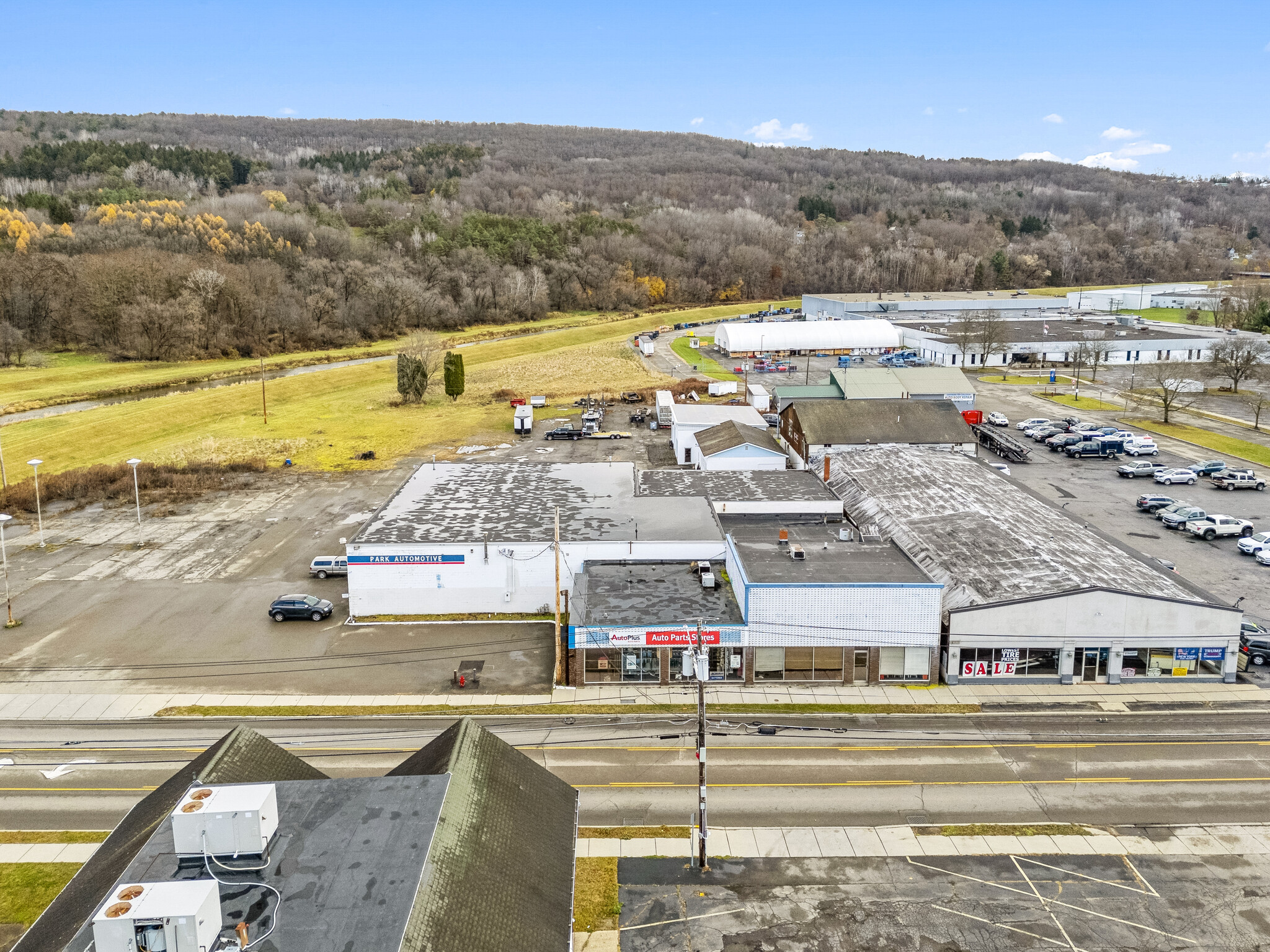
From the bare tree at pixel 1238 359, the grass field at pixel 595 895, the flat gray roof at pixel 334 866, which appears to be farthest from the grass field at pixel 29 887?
the bare tree at pixel 1238 359

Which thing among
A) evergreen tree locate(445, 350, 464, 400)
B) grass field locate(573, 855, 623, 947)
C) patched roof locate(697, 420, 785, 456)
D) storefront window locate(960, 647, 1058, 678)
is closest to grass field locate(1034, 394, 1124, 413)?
patched roof locate(697, 420, 785, 456)

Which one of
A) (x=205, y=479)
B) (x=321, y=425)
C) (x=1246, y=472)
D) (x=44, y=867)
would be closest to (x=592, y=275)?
(x=321, y=425)

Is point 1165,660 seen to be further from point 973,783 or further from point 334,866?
point 334,866

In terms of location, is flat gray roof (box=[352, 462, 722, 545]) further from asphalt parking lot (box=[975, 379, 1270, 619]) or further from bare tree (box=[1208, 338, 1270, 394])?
bare tree (box=[1208, 338, 1270, 394])

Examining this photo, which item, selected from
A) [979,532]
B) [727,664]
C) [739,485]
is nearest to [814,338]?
[739,485]

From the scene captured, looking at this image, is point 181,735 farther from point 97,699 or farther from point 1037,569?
point 1037,569

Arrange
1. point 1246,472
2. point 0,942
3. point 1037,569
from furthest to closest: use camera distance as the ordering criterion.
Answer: point 1246,472, point 1037,569, point 0,942

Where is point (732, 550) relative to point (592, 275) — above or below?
below
